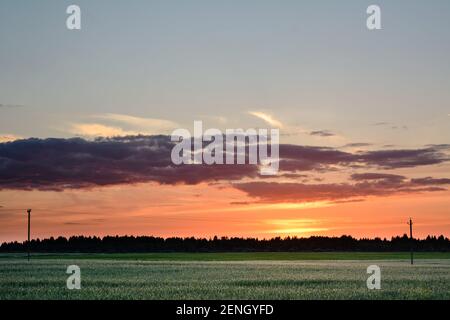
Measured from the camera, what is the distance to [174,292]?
114 feet
